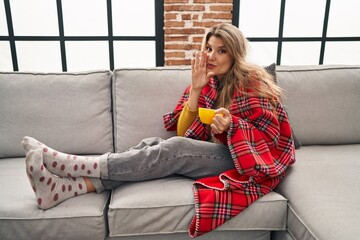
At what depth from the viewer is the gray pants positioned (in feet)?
4.50

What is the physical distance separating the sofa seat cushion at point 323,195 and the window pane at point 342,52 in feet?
5.05

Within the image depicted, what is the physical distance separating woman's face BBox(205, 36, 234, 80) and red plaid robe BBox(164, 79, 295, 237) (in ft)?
0.51

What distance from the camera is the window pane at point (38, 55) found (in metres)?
2.65

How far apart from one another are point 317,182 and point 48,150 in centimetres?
113

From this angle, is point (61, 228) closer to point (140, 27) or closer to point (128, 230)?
point (128, 230)

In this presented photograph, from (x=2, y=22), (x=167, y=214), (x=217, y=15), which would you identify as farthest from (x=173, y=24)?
(x=167, y=214)

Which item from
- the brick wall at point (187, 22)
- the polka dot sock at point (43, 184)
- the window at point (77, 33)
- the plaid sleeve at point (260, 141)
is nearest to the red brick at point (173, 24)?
the brick wall at point (187, 22)

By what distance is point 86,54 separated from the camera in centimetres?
274

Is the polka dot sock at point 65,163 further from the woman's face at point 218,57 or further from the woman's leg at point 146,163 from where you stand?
the woman's face at point 218,57

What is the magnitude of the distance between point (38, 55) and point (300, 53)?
2.26m

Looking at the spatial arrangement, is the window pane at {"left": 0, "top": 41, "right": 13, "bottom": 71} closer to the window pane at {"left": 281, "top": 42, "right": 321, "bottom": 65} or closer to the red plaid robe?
the red plaid robe

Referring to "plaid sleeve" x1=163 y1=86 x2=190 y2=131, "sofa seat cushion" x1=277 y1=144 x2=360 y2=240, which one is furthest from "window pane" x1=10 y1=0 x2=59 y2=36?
"sofa seat cushion" x1=277 y1=144 x2=360 y2=240

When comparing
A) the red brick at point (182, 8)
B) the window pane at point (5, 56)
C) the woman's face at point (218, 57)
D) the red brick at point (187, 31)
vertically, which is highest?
the red brick at point (182, 8)

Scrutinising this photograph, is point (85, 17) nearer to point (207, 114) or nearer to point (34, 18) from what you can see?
point (34, 18)
